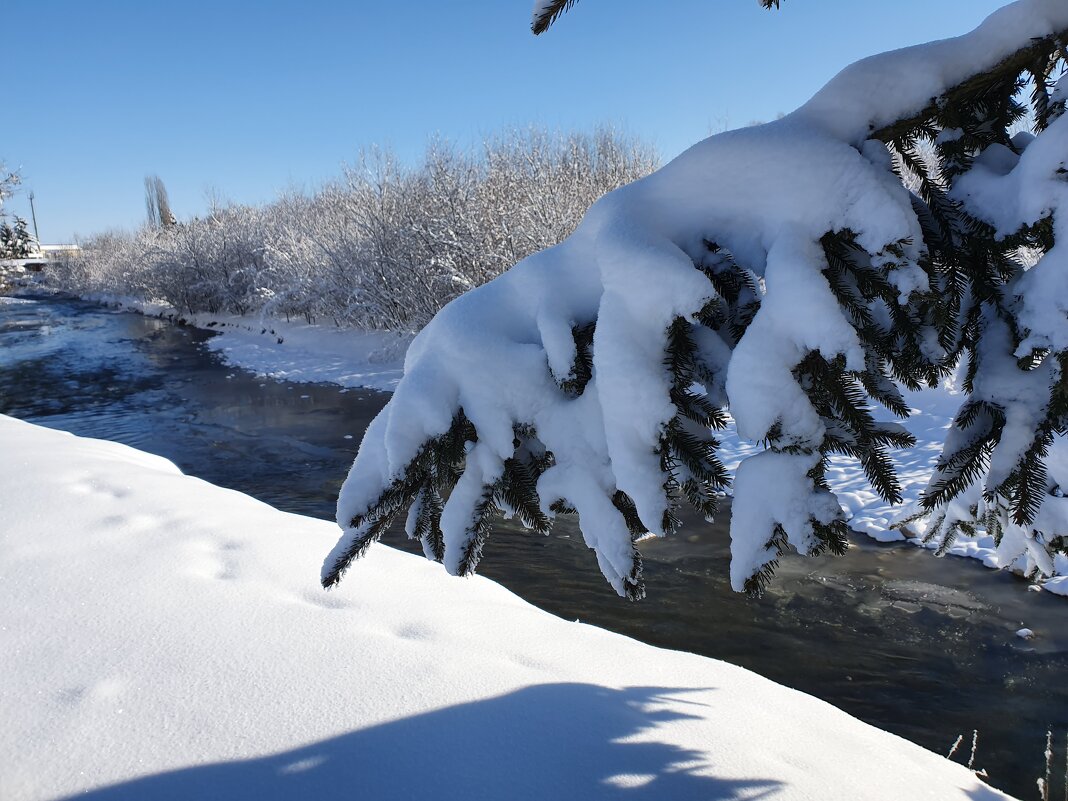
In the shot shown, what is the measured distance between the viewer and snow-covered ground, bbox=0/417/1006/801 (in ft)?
6.95

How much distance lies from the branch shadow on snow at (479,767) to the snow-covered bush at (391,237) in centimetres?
1519

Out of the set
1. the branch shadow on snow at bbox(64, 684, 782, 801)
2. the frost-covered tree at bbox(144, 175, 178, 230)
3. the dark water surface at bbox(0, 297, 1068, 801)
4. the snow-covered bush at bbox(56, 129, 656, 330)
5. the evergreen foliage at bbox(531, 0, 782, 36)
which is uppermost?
the frost-covered tree at bbox(144, 175, 178, 230)

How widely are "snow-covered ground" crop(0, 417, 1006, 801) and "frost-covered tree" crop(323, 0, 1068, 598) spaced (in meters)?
0.86

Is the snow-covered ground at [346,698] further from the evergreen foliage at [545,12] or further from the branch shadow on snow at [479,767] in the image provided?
the evergreen foliage at [545,12]

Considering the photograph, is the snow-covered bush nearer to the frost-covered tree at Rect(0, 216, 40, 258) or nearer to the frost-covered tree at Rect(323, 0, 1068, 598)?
the frost-covered tree at Rect(323, 0, 1068, 598)

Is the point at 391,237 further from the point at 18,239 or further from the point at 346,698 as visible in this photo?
the point at 18,239

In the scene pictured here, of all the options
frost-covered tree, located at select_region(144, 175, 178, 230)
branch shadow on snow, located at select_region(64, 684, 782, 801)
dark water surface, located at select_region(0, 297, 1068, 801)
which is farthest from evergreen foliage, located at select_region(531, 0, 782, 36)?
frost-covered tree, located at select_region(144, 175, 178, 230)

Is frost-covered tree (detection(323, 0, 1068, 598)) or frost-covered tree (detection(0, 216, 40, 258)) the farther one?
frost-covered tree (detection(0, 216, 40, 258))

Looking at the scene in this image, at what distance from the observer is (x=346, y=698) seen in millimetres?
2537

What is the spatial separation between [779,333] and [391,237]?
21.9 meters

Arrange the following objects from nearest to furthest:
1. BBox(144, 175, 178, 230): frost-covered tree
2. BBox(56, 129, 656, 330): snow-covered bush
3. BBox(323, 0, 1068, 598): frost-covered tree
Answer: BBox(323, 0, 1068, 598): frost-covered tree
BBox(56, 129, 656, 330): snow-covered bush
BBox(144, 175, 178, 230): frost-covered tree

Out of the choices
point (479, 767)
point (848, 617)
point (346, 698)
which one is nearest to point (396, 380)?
point (848, 617)

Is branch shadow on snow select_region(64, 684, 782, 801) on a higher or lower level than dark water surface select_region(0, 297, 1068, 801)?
higher

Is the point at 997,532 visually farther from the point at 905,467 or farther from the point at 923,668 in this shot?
the point at 905,467
